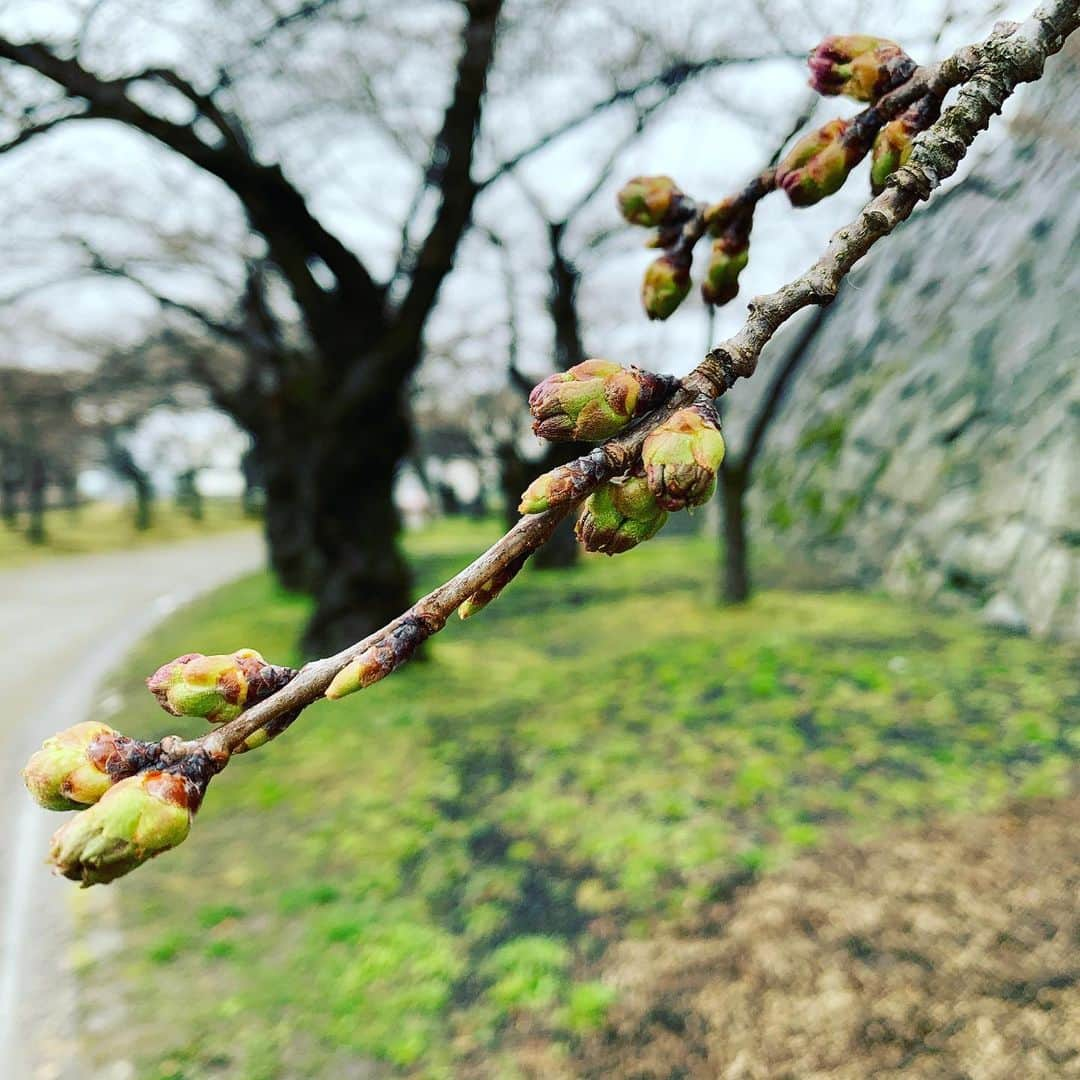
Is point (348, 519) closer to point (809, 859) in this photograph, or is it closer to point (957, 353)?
point (809, 859)

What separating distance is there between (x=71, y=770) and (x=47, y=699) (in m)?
7.98

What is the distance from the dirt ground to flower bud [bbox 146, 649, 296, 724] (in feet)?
6.11

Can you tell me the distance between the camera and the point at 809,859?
3342mm

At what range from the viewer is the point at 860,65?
0.66 metres

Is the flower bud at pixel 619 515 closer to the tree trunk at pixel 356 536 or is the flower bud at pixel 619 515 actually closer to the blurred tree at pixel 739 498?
the tree trunk at pixel 356 536

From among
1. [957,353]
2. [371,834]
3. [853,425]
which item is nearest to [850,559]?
[853,425]

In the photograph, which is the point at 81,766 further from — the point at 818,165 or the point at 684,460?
the point at 818,165

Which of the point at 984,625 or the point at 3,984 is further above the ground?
the point at 984,625

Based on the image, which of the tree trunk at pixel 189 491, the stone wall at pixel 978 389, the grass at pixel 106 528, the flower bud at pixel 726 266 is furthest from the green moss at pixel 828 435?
the tree trunk at pixel 189 491

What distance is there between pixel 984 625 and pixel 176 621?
8.74m

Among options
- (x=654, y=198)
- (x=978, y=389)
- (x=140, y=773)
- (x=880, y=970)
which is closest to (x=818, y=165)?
(x=654, y=198)

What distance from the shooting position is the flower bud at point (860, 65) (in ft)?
2.15

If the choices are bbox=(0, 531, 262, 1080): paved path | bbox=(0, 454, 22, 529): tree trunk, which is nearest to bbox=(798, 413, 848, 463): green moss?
bbox=(0, 531, 262, 1080): paved path

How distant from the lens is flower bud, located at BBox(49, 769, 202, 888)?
0.41 meters
